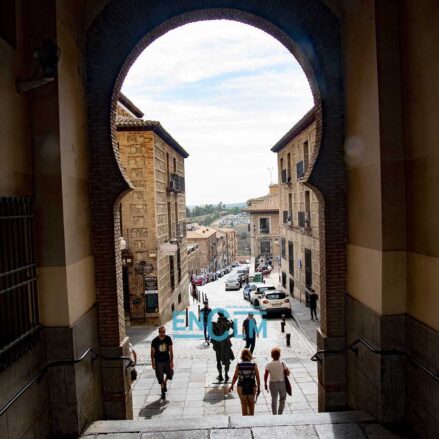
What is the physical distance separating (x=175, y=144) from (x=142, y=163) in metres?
4.97

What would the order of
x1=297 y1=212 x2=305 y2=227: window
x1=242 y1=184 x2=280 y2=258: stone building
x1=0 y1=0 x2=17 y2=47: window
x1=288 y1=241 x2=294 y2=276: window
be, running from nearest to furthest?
x1=0 y1=0 x2=17 y2=47: window → x1=297 y1=212 x2=305 y2=227: window → x1=288 y1=241 x2=294 y2=276: window → x1=242 y1=184 x2=280 y2=258: stone building

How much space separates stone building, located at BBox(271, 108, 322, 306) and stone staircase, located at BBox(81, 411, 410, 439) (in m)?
12.4

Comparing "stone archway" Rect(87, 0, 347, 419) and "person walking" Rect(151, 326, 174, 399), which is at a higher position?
"stone archway" Rect(87, 0, 347, 419)

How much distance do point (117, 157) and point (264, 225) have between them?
1702 inches

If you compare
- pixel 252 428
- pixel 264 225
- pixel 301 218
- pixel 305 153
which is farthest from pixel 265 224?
pixel 252 428

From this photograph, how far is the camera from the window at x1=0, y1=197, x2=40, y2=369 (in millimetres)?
4410

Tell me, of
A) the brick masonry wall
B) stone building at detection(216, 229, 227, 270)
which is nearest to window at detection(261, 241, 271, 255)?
the brick masonry wall

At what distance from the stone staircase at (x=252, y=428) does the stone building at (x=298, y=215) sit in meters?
12.4

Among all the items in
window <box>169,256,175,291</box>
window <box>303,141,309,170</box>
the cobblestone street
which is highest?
window <box>303,141,309,170</box>

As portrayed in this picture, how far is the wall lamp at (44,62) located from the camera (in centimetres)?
454

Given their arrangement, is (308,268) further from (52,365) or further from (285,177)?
(52,365)

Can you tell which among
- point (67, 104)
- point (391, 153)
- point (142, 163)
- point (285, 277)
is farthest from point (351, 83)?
point (285, 277)

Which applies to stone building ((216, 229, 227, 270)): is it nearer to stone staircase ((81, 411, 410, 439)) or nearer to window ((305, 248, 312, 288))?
window ((305, 248, 312, 288))

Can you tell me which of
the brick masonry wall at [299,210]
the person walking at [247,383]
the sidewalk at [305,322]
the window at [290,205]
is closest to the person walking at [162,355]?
the person walking at [247,383]
